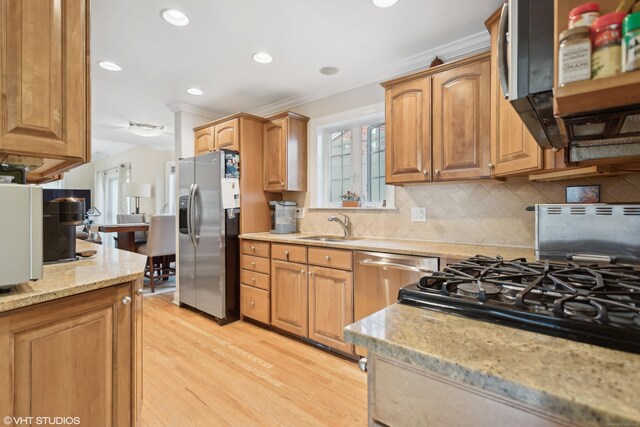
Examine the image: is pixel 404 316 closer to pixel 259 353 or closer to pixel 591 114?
pixel 591 114

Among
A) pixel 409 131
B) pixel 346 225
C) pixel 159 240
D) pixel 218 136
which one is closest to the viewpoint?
pixel 409 131

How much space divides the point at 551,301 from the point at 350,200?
7.85 feet

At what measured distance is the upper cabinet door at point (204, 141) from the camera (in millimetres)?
3502

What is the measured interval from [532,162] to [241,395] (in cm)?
216

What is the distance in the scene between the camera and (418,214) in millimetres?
2615

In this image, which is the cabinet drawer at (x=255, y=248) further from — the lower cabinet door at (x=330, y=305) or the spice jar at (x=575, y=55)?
the spice jar at (x=575, y=55)

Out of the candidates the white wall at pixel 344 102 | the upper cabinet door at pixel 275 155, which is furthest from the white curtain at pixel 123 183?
the white wall at pixel 344 102

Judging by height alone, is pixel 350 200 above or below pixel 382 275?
above

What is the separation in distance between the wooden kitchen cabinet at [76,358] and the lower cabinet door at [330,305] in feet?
4.52

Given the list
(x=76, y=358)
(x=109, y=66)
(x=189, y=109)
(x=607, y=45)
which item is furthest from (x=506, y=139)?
(x=189, y=109)

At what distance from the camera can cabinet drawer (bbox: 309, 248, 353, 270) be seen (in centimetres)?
234

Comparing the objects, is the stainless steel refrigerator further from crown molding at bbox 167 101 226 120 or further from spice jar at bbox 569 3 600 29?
spice jar at bbox 569 3 600 29

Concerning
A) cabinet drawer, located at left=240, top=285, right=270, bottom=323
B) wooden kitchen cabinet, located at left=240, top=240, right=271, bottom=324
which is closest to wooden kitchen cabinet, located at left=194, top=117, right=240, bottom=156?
wooden kitchen cabinet, located at left=240, top=240, right=271, bottom=324

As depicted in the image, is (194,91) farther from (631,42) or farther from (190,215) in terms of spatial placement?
(631,42)
